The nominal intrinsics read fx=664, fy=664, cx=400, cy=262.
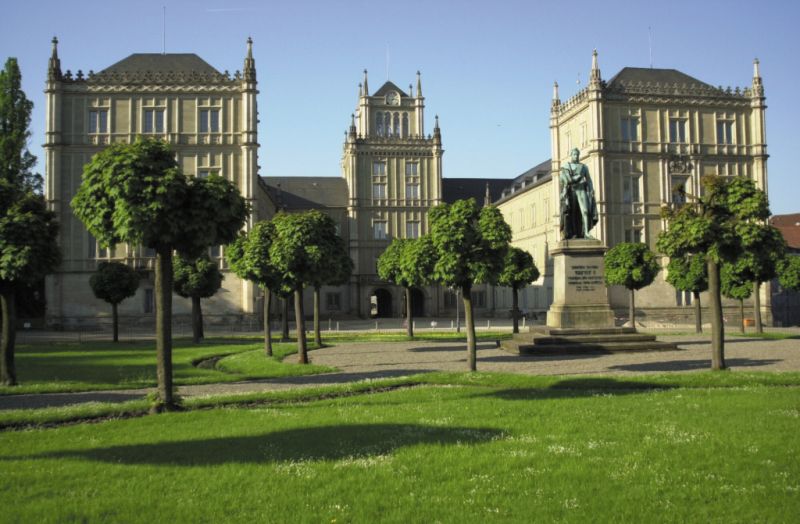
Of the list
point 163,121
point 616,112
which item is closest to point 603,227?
point 616,112

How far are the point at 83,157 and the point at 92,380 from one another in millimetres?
43292

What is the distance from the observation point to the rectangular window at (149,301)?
57625 millimetres

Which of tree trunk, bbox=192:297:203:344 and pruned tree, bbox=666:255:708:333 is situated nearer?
tree trunk, bbox=192:297:203:344

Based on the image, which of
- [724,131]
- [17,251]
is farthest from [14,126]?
[724,131]

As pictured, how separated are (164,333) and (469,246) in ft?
32.8

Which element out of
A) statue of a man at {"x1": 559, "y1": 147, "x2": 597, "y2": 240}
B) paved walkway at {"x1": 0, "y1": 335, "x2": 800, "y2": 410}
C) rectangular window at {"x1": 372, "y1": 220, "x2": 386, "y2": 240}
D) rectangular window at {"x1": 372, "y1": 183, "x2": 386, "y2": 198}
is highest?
rectangular window at {"x1": 372, "y1": 183, "x2": 386, "y2": 198}

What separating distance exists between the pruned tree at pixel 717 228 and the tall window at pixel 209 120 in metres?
47.2

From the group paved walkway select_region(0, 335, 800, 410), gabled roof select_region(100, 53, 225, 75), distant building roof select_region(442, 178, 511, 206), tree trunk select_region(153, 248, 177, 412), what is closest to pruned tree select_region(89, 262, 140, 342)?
paved walkway select_region(0, 335, 800, 410)

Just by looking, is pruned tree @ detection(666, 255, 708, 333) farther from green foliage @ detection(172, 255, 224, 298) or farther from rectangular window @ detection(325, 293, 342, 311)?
rectangular window @ detection(325, 293, 342, 311)

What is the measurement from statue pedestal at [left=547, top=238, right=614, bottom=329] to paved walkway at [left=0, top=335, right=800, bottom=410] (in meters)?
1.88

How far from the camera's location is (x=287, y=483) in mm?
7887

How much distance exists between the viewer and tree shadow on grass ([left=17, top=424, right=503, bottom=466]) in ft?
30.4

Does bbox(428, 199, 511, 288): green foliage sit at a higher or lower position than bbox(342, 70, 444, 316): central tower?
lower

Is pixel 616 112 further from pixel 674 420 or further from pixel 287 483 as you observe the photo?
pixel 287 483
